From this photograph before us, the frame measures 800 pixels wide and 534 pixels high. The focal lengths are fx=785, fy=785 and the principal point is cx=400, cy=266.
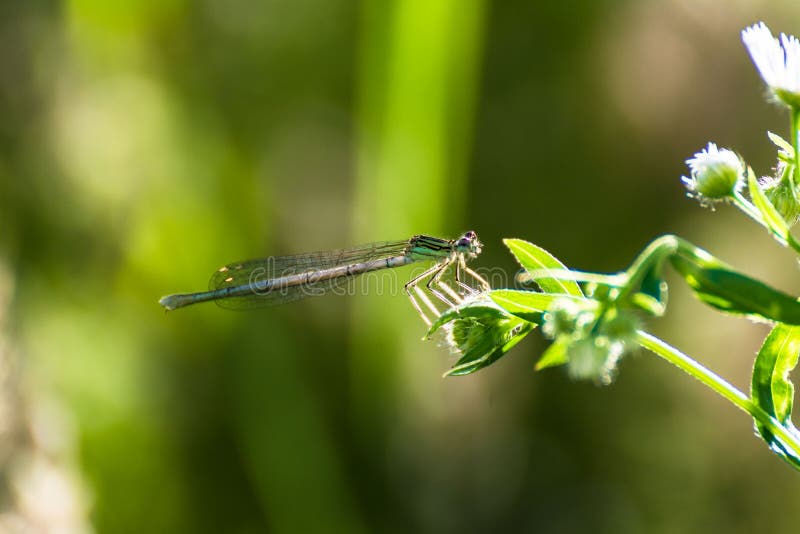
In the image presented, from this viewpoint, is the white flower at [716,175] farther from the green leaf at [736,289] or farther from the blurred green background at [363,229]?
the blurred green background at [363,229]

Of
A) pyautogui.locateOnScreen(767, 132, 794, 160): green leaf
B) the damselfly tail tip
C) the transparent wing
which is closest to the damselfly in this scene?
the transparent wing

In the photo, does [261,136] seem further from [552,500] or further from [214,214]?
[552,500]

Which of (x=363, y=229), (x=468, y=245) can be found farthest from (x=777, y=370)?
(x=363, y=229)

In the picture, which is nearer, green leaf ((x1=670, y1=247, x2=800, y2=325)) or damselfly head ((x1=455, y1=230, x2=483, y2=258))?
green leaf ((x1=670, y1=247, x2=800, y2=325))

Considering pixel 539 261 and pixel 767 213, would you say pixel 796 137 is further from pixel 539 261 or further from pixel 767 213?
pixel 539 261

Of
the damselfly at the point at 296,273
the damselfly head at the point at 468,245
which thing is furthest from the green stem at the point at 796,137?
the damselfly at the point at 296,273

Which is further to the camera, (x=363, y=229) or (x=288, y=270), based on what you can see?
(x=363, y=229)

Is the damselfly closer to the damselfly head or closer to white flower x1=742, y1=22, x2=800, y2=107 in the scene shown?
the damselfly head

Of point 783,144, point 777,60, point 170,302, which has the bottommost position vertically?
point 170,302
